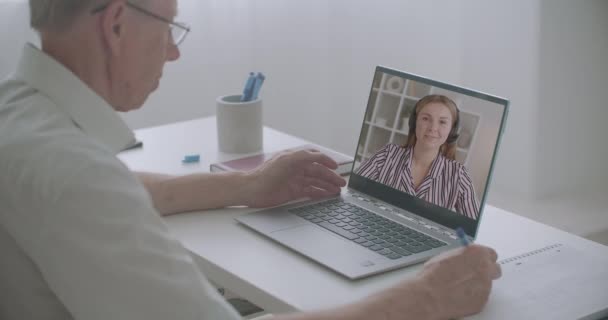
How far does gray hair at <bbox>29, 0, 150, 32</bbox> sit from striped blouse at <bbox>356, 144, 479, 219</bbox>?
595 mm

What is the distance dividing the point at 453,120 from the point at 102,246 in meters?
0.65

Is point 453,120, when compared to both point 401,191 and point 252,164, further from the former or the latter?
point 252,164

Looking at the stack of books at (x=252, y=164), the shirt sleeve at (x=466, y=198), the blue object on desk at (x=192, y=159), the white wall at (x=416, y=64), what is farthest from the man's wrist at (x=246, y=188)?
the white wall at (x=416, y=64)

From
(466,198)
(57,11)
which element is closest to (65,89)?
(57,11)

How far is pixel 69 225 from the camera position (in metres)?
0.80

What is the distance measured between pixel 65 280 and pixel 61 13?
1.07 feet

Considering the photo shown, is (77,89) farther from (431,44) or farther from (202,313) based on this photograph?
(431,44)

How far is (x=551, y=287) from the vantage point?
1097 millimetres

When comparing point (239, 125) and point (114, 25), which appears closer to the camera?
point (114, 25)

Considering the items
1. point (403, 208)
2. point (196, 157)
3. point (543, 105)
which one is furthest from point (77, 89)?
point (543, 105)

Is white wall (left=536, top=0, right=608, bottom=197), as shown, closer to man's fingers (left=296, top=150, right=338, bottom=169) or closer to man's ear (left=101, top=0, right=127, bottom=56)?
man's fingers (left=296, top=150, right=338, bottom=169)

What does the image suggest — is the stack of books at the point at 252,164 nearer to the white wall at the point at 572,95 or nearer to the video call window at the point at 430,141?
the video call window at the point at 430,141

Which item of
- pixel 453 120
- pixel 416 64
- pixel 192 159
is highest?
pixel 453 120

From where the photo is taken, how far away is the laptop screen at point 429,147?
1218mm
